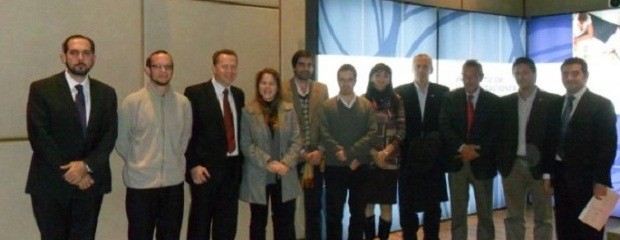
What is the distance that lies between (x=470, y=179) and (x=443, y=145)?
0.34 m

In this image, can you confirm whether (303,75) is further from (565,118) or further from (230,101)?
(565,118)

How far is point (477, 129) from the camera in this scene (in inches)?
187

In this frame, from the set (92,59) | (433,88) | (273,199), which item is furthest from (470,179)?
(92,59)

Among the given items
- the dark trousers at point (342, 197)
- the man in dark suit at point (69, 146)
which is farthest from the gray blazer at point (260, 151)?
the man in dark suit at point (69, 146)

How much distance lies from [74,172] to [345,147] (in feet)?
6.56

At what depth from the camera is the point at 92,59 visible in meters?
3.61

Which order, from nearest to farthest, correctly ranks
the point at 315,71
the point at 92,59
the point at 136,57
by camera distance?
the point at 92,59 < the point at 136,57 < the point at 315,71

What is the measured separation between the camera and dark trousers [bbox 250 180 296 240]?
4371mm

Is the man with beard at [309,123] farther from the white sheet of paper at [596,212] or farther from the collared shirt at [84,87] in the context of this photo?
the white sheet of paper at [596,212]

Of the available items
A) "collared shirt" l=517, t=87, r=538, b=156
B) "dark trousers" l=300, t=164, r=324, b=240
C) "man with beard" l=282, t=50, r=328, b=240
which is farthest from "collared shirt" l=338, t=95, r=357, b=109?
"collared shirt" l=517, t=87, r=538, b=156

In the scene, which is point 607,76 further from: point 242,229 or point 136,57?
point 136,57

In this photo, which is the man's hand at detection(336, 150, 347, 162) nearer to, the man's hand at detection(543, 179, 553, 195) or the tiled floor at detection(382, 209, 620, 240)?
the man's hand at detection(543, 179, 553, 195)

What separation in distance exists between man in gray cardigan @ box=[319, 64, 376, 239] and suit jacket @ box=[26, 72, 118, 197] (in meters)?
1.73

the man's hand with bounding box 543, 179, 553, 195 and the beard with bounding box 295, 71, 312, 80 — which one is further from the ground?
the beard with bounding box 295, 71, 312, 80
